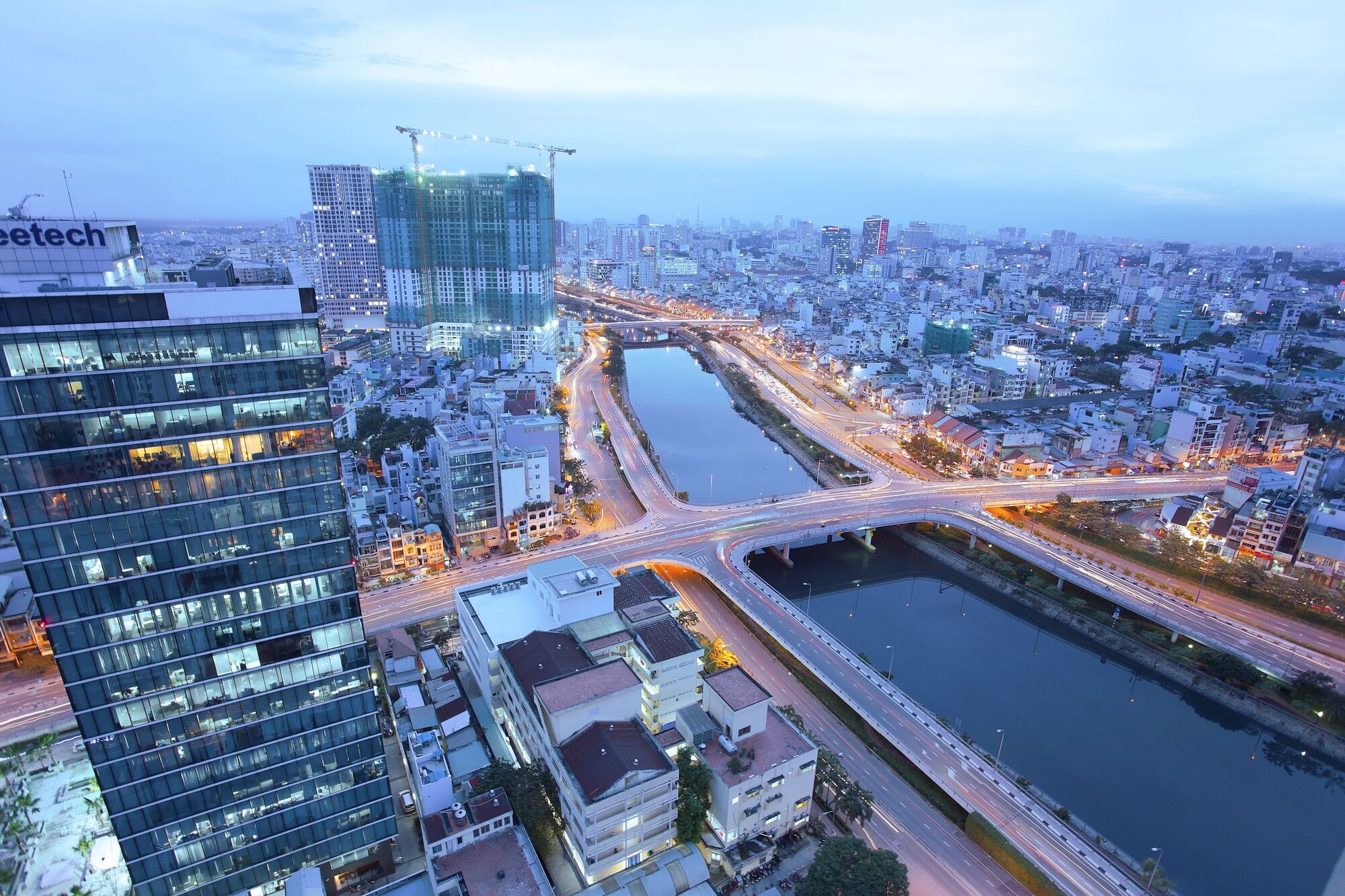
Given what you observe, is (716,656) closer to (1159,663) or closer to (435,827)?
(435,827)

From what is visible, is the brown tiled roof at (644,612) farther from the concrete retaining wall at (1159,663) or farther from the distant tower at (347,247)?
the distant tower at (347,247)

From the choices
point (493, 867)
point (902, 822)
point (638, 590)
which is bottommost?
point (902, 822)

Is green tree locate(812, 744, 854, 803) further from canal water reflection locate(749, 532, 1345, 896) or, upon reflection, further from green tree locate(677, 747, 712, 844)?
canal water reflection locate(749, 532, 1345, 896)

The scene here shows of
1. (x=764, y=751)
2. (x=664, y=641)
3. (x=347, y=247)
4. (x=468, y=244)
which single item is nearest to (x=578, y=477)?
(x=664, y=641)

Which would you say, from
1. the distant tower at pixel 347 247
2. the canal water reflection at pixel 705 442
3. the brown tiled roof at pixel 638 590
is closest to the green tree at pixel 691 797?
the brown tiled roof at pixel 638 590

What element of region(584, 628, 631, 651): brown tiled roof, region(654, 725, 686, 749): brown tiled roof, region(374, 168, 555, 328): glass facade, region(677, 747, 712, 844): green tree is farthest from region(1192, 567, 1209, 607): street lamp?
region(374, 168, 555, 328): glass facade
